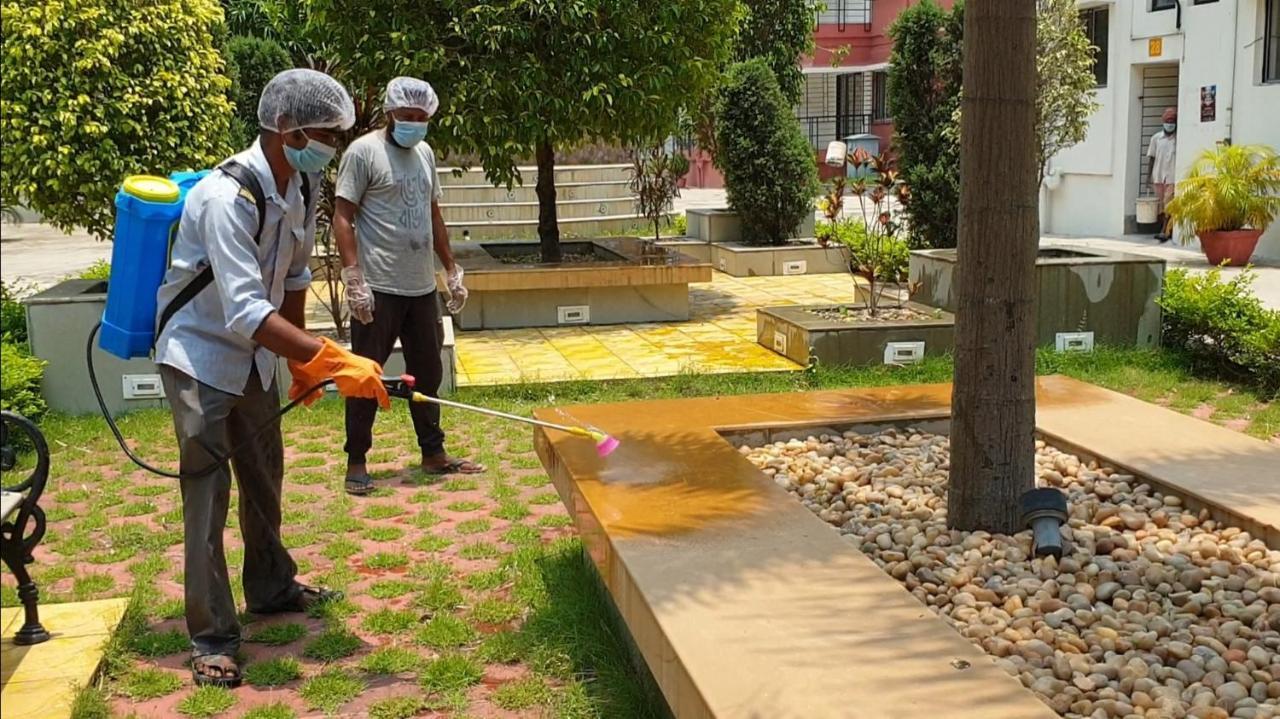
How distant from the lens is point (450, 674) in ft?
13.5

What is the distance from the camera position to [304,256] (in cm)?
437

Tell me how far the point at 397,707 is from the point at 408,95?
3.18 metres

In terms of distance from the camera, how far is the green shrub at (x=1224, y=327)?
797 centimetres

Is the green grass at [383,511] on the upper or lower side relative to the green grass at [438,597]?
upper

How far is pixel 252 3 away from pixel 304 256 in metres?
17.4

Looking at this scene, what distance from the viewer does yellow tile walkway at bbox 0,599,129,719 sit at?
11.7ft

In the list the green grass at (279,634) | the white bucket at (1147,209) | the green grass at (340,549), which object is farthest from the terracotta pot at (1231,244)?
the green grass at (279,634)

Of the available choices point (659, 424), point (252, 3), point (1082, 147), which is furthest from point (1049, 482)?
point (252, 3)

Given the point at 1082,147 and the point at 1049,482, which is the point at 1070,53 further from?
the point at 1082,147

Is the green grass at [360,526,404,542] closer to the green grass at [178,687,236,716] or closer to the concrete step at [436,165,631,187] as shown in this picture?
the green grass at [178,687,236,716]

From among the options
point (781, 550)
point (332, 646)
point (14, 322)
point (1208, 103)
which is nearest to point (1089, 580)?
point (781, 550)

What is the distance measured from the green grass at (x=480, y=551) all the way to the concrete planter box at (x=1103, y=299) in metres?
4.98

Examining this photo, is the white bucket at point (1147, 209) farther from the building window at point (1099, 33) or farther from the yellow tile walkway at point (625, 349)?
the yellow tile walkway at point (625, 349)

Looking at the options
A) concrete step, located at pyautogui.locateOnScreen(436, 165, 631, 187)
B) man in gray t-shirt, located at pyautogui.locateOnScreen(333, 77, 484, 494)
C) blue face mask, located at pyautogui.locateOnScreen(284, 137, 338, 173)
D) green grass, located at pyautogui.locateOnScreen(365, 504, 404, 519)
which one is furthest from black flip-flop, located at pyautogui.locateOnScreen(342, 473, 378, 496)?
concrete step, located at pyautogui.locateOnScreen(436, 165, 631, 187)
